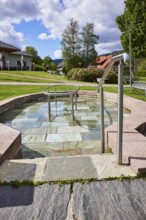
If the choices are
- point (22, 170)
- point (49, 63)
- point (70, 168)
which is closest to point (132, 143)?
point (70, 168)

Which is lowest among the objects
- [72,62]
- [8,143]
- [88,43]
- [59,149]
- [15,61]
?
[59,149]

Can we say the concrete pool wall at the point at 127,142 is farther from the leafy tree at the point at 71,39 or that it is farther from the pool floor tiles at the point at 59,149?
the leafy tree at the point at 71,39

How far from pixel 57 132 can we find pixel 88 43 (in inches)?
1610

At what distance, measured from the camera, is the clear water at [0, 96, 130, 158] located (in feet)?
11.8

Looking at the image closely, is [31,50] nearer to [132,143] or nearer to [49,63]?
[49,63]

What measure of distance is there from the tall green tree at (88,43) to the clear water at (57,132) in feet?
123

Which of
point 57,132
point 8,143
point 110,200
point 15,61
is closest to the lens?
point 110,200

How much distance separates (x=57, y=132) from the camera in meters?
4.64

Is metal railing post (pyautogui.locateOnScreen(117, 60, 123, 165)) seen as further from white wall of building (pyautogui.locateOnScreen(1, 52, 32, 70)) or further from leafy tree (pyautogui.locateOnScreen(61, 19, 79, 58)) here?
white wall of building (pyautogui.locateOnScreen(1, 52, 32, 70))

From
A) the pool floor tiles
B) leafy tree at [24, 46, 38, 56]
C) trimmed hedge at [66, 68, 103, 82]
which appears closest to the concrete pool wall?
the pool floor tiles

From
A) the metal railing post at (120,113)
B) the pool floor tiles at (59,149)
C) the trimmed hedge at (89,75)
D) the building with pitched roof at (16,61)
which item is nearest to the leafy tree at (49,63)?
the building with pitched roof at (16,61)

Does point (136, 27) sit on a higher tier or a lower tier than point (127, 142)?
higher

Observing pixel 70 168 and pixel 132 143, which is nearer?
pixel 70 168

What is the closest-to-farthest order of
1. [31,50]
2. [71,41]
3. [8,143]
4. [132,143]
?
[132,143]
[8,143]
[71,41]
[31,50]
